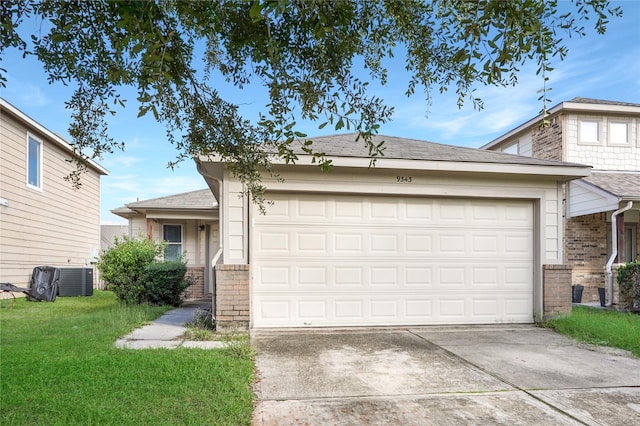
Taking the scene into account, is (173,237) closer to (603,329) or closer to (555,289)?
(555,289)

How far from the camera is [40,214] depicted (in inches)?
516

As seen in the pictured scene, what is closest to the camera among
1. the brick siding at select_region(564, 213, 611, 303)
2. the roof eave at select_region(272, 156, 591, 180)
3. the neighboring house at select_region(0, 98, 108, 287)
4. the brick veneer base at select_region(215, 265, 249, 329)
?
the brick veneer base at select_region(215, 265, 249, 329)

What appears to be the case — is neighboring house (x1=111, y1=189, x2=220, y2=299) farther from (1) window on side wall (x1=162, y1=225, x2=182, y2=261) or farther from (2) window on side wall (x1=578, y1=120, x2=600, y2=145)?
(2) window on side wall (x1=578, y1=120, x2=600, y2=145)

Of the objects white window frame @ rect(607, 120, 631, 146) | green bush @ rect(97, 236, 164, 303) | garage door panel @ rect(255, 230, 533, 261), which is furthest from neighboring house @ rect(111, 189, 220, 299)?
white window frame @ rect(607, 120, 631, 146)

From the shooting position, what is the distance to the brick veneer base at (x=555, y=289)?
26.2 ft

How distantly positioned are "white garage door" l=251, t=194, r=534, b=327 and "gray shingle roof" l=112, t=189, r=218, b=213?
242 inches

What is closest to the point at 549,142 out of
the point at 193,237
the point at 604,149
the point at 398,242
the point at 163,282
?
the point at 604,149

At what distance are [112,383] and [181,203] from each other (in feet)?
32.6

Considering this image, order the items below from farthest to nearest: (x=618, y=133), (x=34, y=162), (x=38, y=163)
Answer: (x=618, y=133)
(x=38, y=163)
(x=34, y=162)

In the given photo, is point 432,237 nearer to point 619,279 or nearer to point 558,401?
point 558,401

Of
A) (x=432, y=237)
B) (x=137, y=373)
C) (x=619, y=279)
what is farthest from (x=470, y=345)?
(x=619, y=279)

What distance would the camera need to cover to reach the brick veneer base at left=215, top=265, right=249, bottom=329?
703cm

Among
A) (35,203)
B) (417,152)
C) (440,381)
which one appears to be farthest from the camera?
(35,203)

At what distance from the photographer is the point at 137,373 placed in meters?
4.48
